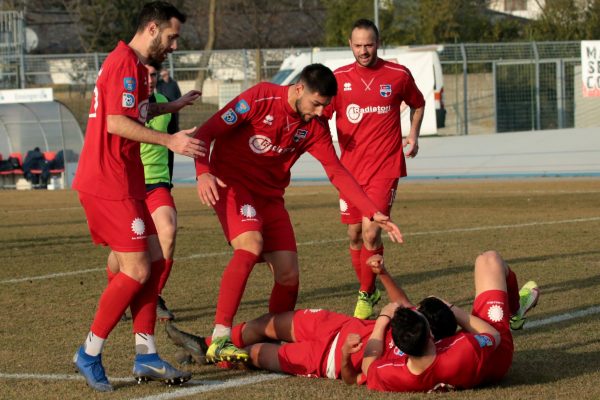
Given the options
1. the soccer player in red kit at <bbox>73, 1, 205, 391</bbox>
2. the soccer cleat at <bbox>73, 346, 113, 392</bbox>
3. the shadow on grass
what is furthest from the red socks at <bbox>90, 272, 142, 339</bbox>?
the shadow on grass

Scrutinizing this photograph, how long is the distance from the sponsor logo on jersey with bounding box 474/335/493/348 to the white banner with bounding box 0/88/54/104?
66.1 feet

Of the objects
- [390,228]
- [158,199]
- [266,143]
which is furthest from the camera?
[158,199]

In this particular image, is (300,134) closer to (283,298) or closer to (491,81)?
(283,298)

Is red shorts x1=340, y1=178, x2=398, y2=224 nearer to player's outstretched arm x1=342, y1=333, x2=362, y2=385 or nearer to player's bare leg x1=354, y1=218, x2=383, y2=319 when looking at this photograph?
player's bare leg x1=354, y1=218, x2=383, y2=319

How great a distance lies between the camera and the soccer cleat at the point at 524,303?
25.0 ft

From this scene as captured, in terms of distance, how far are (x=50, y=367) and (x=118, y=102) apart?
1.99 metres

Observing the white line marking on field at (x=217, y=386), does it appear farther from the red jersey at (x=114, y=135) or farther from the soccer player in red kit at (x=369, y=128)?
the soccer player in red kit at (x=369, y=128)

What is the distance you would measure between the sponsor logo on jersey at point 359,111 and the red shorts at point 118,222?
3485 mm

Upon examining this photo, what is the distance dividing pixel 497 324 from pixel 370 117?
3.53 metres

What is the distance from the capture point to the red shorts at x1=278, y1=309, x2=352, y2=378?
6910 millimetres

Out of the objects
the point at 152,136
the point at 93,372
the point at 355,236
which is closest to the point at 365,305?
the point at 355,236

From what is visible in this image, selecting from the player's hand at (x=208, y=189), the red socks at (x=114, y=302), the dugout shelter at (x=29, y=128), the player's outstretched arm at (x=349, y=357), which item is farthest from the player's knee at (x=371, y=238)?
the dugout shelter at (x=29, y=128)

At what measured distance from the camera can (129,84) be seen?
656 cm

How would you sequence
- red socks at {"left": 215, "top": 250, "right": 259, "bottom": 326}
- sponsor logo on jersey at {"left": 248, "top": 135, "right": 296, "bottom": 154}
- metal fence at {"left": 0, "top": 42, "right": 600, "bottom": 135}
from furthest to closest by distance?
metal fence at {"left": 0, "top": 42, "right": 600, "bottom": 135} → sponsor logo on jersey at {"left": 248, "top": 135, "right": 296, "bottom": 154} → red socks at {"left": 215, "top": 250, "right": 259, "bottom": 326}
